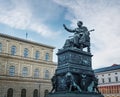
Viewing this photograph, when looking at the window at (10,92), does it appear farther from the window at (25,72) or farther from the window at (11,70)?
the window at (25,72)

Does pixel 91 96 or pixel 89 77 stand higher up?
pixel 89 77

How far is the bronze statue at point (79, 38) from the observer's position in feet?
42.4

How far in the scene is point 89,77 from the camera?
1238cm

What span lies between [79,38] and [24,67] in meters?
33.1

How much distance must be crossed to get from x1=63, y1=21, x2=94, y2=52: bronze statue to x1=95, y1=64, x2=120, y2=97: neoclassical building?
153ft

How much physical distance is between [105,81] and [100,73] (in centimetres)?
315

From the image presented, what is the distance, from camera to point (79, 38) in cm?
1320

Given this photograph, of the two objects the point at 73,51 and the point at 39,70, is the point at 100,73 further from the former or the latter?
the point at 73,51

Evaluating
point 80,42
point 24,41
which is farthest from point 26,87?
point 80,42

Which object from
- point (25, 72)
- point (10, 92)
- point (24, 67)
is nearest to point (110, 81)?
point (25, 72)

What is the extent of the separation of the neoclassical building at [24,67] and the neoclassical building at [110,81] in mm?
19865

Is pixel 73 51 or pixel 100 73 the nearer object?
pixel 73 51

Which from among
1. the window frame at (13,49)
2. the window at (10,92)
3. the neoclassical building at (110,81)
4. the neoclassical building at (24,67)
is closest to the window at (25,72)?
the neoclassical building at (24,67)

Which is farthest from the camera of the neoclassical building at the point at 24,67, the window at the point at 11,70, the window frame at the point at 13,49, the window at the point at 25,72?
the window at the point at 25,72
